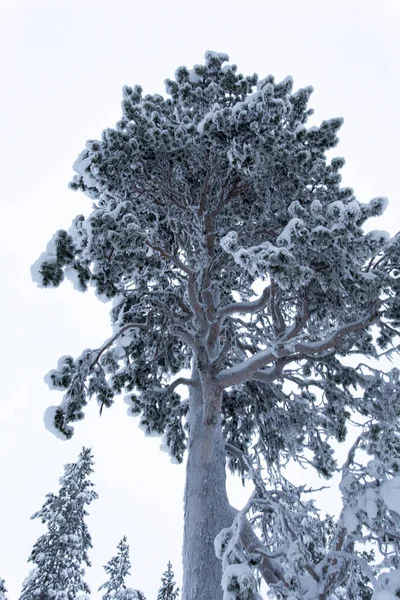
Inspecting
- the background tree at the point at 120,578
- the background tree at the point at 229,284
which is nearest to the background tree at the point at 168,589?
the background tree at the point at 120,578

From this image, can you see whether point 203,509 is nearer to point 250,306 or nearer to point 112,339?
point 112,339

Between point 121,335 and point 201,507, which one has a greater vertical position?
point 121,335

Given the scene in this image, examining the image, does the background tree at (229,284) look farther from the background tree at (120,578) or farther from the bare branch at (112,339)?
the background tree at (120,578)

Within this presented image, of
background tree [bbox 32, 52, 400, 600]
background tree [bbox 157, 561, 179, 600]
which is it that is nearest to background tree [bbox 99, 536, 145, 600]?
background tree [bbox 157, 561, 179, 600]

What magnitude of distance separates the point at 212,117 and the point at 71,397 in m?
4.80

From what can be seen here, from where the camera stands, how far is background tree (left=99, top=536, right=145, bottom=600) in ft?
71.4

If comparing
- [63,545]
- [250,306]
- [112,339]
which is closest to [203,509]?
[112,339]

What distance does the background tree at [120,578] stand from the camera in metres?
21.8

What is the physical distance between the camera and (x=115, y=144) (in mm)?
7344

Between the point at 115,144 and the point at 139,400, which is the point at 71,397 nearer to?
the point at 139,400

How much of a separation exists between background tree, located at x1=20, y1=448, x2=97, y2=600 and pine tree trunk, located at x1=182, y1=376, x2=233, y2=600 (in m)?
14.6

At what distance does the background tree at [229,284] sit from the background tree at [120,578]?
1676cm

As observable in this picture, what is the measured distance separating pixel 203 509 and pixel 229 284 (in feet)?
13.7

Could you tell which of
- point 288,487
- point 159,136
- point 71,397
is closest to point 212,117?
point 159,136
